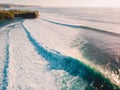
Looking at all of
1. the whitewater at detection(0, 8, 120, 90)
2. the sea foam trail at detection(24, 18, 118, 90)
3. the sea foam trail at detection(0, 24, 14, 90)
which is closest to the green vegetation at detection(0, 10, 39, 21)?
the sea foam trail at detection(0, 24, 14, 90)

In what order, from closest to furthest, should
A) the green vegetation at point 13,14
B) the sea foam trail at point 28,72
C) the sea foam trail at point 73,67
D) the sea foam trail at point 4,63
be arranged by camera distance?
the sea foam trail at point 28,72, the sea foam trail at point 4,63, the sea foam trail at point 73,67, the green vegetation at point 13,14

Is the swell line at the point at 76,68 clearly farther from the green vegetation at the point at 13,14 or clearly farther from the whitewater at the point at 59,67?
the green vegetation at the point at 13,14

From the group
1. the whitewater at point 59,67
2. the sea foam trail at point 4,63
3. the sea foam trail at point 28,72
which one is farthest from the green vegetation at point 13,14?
the sea foam trail at point 28,72

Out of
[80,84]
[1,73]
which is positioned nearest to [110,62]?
[80,84]

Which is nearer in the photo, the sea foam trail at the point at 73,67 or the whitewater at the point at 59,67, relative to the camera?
the whitewater at the point at 59,67

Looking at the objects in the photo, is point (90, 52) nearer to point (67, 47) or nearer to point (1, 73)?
point (67, 47)

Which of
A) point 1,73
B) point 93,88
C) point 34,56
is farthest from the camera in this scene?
point 34,56

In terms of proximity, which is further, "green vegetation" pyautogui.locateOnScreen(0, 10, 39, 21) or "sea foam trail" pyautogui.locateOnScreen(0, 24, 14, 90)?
"green vegetation" pyautogui.locateOnScreen(0, 10, 39, 21)

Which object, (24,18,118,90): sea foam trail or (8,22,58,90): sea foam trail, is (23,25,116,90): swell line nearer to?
(24,18,118,90): sea foam trail

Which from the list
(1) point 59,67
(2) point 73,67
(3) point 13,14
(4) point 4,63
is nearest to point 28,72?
(1) point 59,67
